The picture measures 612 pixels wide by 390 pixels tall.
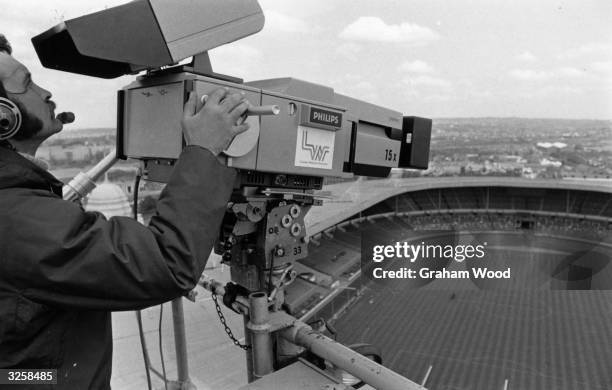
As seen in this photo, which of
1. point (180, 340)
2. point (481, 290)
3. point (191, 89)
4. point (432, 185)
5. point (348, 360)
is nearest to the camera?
point (191, 89)

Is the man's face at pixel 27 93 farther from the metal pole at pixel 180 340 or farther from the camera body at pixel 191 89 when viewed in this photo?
the metal pole at pixel 180 340

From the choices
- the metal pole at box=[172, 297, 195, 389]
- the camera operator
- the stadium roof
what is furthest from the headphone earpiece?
the stadium roof

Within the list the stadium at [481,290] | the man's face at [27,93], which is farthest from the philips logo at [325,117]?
the stadium at [481,290]

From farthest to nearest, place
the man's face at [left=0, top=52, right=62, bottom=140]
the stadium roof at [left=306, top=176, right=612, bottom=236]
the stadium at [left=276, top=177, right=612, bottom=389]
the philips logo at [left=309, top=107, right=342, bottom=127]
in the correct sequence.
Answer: the stadium roof at [left=306, top=176, right=612, bottom=236] → the stadium at [left=276, top=177, right=612, bottom=389] → the philips logo at [left=309, top=107, right=342, bottom=127] → the man's face at [left=0, top=52, right=62, bottom=140]

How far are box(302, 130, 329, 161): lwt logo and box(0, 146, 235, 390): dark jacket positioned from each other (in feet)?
1.53

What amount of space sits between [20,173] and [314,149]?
2.76 feet

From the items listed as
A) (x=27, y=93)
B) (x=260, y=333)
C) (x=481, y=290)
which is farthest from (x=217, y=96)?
(x=481, y=290)

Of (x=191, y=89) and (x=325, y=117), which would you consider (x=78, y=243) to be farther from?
(x=325, y=117)

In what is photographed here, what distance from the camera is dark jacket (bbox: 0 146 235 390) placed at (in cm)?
80

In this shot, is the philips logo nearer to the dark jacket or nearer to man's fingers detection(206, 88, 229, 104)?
man's fingers detection(206, 88, 229, 104)

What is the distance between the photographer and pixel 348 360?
4.20 ft

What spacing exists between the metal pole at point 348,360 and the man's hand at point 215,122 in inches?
29.3

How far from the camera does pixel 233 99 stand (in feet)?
3.40

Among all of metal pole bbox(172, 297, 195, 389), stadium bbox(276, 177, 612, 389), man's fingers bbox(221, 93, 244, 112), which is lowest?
stadium bbox(276, 177, 612, 389)
